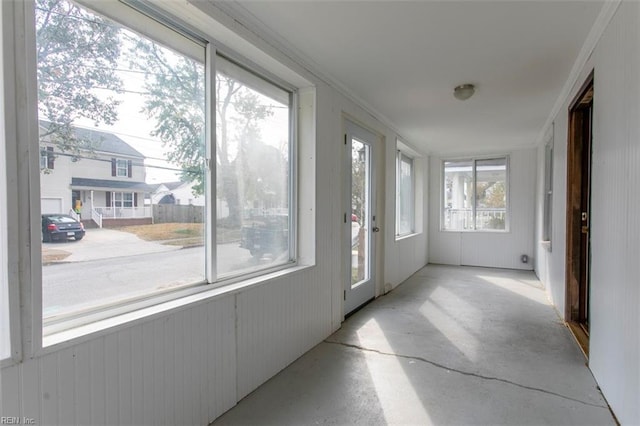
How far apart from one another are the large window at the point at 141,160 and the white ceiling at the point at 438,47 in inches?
22.7

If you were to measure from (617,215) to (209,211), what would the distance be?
2.34 m

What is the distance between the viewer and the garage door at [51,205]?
1325 millimetres

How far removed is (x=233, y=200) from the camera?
7.33 feet

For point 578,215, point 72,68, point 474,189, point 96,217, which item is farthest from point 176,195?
point 474,189

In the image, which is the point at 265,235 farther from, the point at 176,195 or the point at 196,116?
the point at 196,116

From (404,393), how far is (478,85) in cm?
278

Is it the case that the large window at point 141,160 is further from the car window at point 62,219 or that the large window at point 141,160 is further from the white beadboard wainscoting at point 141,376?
the white beadboard wainscoting at point 141,376

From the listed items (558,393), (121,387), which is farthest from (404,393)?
(121,387)

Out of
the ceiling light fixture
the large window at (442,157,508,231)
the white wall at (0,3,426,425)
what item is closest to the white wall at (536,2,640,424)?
the ceiling light fixture

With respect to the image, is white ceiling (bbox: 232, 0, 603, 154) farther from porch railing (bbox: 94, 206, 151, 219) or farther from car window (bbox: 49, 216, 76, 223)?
car window (bbox: 49, 216, 76, 223)

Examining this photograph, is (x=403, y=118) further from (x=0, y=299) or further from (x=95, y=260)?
(x=0, y=299)

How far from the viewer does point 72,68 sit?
1387mm

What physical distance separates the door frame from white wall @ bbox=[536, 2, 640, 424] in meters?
2.01

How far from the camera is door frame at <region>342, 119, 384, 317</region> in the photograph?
11.5 feet
